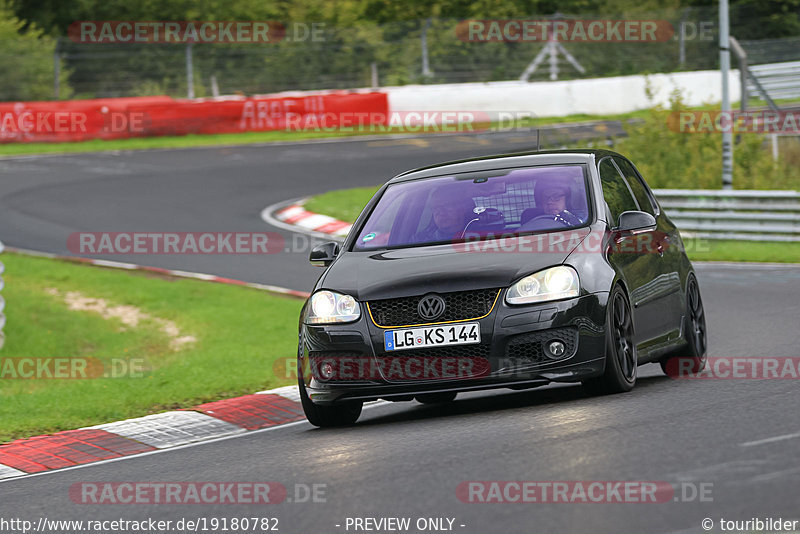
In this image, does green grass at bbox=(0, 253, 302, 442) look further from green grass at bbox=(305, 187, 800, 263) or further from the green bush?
the green bush

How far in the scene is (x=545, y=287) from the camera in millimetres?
7703

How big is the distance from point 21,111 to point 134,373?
955 inches

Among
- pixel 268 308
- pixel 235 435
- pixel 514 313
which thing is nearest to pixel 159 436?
pixel 235 435

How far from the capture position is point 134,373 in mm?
11711

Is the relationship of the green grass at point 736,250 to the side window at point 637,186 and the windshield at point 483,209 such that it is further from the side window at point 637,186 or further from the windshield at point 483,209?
the windshield at point 483,209

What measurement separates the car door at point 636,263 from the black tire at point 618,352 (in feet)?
0.46

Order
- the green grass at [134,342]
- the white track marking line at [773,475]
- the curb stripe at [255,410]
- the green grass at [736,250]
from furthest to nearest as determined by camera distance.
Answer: the green grass at [736,250] < the green grass at [134,342] < the curb stripe at [255,410] < the white track marking line at [773,475]

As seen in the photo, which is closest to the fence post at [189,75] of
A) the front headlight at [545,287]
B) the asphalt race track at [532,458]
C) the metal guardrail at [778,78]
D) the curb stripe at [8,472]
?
the metal guardrail at [778,78]

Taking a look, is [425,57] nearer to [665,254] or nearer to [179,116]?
[179,116]

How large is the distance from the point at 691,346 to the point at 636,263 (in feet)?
3.88

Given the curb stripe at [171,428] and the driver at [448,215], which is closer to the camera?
the driver at [448,215]

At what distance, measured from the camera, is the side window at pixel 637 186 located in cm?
963

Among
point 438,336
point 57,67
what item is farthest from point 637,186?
point 57,67

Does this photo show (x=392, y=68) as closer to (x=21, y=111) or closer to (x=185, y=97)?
(x=185, y=97)
